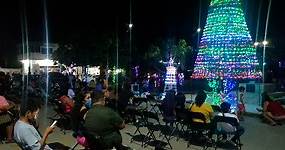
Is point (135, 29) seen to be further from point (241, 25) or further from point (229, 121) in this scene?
point (229, 121)

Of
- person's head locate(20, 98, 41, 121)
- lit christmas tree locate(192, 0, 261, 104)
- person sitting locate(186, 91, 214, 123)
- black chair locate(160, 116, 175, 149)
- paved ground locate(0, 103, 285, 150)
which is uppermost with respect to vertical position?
lit christmas tree locate(192, 0, 261, 104)

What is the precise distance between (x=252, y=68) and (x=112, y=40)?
43.5 ft

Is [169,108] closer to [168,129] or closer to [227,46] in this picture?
[168,129]

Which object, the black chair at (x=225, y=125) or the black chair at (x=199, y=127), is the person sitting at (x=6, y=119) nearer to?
the black chair at (x=199, y=127)

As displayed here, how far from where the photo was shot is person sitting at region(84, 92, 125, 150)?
716cm

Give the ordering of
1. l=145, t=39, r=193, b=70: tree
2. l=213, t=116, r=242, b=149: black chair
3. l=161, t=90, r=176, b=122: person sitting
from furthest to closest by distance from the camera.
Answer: l=145, t=39, r=193, b=70: tree, l=161, t=90, r=176, b=122: person sitting, l=213, t=116, r=242, b=149: black chair

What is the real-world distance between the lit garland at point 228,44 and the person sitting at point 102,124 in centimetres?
1040

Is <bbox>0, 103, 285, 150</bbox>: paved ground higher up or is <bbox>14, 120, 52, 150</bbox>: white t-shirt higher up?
<bbox>14, 120, 52, 150</bbox>: white t-shirt

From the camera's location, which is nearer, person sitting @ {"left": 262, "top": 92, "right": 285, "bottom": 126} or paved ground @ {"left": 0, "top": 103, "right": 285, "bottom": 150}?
paved ground @ {"left": 0, "top": 103, "right": 285, "bottom": 150}

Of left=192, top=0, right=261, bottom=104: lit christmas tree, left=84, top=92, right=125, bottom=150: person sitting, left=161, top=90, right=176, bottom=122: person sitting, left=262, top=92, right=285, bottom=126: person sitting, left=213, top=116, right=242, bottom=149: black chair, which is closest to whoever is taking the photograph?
left=84, top=92, right=125, bottom=150: person sitting

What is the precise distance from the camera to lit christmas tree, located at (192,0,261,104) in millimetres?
16594

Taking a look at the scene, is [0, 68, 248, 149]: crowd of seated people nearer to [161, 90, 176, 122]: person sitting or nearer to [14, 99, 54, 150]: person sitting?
[14, 99, 54, 150]: person sitting

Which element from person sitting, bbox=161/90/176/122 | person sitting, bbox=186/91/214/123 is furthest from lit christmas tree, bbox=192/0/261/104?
person sitting, bbox=186/91/214/123

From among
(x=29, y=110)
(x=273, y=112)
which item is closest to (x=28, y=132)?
(x=29, y=110)
